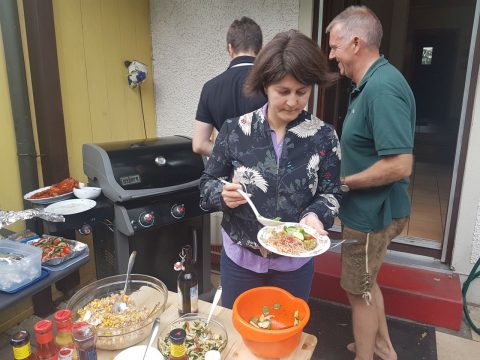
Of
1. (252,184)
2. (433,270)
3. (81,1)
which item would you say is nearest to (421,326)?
(433,270)

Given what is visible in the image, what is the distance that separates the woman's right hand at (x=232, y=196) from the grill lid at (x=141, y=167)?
894 millimetres

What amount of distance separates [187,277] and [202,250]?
4.70 feet

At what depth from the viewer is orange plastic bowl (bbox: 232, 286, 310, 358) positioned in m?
1.04

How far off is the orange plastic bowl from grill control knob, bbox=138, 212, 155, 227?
1051mm

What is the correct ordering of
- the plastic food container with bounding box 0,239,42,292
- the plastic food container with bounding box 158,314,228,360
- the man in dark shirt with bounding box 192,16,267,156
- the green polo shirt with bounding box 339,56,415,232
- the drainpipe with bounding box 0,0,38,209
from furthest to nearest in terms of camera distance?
the drainpipe with bounding box 0,0,38,209, the man in dark shirt with bounding box 192,16,267,156, the green polo shirt with bounding box 339,56,415,232, the plastic food container with bounding box 0,239,42,292, the plastic food container with bounding box 158,314,228,360

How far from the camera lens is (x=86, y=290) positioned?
1311 mm

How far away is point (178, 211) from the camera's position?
90.5 inches

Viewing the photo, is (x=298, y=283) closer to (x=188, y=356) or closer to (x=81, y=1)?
(x=188, y=356)

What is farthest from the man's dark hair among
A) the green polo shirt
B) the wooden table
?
the wooden table

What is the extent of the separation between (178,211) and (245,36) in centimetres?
109

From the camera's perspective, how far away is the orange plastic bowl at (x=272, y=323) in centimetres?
104

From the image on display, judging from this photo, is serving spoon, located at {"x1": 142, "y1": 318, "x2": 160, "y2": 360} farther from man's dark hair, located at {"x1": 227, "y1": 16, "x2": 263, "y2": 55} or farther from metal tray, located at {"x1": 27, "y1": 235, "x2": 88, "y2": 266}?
man's dark hair, located at {"x1": 227, "y1": 16, "x2": 263, "y2": 55}

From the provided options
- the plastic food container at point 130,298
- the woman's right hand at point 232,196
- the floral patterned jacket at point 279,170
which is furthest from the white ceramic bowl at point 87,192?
the woman's right hand at point 232,196

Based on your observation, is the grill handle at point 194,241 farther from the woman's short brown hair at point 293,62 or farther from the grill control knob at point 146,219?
the woman's short brown hair at point 293,62
